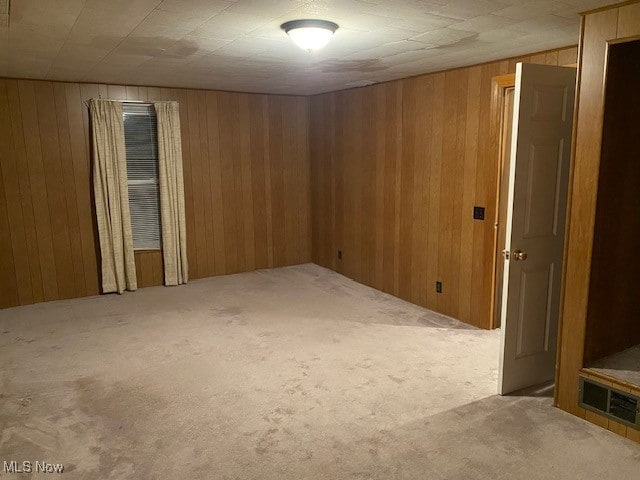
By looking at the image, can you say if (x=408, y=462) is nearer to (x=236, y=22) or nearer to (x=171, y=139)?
(x=236, y=22)

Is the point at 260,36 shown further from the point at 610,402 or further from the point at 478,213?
the point at 610,402

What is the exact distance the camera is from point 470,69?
4.01 meters

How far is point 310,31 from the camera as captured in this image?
268 centimetres

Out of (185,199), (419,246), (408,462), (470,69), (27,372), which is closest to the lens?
(408,462)

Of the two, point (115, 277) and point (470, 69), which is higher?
point (470, 69)

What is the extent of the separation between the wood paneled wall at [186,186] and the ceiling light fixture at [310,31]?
3091 millimetres

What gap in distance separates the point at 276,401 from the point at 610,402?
186cm

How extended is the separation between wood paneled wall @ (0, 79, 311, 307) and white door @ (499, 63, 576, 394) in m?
3.79

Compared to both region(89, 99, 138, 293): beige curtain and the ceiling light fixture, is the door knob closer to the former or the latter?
the ceiling light fixture

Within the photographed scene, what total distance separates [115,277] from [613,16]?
16.2 feet

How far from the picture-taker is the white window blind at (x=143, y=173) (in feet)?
17.4

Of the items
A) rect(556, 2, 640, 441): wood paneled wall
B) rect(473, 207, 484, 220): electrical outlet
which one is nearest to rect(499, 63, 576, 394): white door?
rect(556, 2, 640, 441): wood paneled wall

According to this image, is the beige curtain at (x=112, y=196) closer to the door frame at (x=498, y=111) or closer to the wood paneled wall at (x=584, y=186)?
the door frame at (x=498, y=111)

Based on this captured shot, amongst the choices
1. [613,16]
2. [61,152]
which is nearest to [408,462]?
[613,16]
